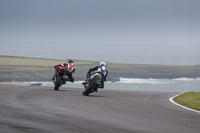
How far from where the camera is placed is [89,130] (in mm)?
8508

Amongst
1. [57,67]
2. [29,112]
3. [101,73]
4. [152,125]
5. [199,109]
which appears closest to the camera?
[152,125]

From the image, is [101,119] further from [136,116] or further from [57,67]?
[57,67]

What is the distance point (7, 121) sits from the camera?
28.8 ft

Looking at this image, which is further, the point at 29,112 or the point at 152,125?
the point at 29,112

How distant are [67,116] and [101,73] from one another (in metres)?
9.29

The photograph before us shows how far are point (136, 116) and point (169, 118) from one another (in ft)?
3.33

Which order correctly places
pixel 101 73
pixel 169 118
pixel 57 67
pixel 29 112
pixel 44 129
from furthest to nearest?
pixel 57 67
pixel 101 73
pixel 169 118
pixel 29 112
pixel 44 129

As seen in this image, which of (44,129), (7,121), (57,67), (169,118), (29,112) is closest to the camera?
(44,129)

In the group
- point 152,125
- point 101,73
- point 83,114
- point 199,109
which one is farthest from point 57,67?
point 152,125

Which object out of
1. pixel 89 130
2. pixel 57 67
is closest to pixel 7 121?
pixel 89 130

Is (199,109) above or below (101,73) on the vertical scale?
below

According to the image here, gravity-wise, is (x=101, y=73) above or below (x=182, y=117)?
above

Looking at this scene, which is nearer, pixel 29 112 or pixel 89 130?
pixel 89 130

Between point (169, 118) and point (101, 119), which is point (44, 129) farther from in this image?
point (169, 118)
